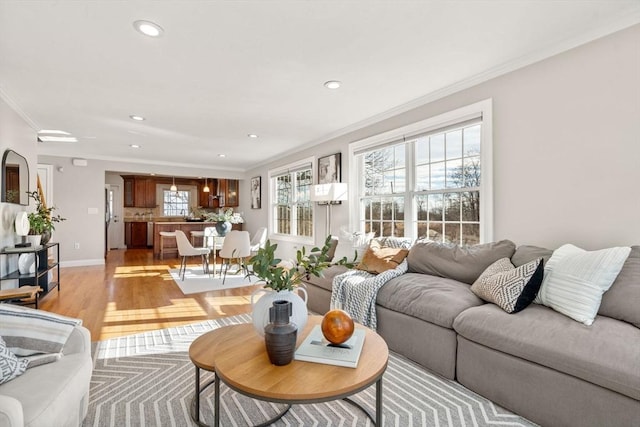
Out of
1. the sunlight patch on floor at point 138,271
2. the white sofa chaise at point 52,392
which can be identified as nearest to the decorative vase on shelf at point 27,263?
the sunlight patch on floor at point 138,271

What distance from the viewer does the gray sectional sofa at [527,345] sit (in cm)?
151

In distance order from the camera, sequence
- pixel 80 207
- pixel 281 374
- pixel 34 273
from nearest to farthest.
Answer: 1. pixel 281 374
2. pixel 34 273
3. pixel 80 207

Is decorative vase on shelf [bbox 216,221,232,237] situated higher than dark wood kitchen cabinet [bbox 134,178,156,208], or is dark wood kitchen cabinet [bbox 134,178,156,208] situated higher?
dark wood kitchen cabinet [bbox 134,178,156,208]

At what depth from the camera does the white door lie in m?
10.2

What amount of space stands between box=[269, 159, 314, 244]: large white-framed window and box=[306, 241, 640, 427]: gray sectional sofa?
11.5ft

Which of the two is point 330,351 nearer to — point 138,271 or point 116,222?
point 138,271

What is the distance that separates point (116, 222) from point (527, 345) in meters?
11.4

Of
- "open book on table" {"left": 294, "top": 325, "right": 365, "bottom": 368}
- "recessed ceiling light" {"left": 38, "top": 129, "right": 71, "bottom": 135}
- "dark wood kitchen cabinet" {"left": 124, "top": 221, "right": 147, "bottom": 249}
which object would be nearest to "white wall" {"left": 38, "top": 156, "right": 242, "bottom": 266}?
"recessed ceiling light" {"left": 38, "top": 129, "right": 71, "bottom": 135}

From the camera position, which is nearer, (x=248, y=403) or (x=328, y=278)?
(x=248, y=403)

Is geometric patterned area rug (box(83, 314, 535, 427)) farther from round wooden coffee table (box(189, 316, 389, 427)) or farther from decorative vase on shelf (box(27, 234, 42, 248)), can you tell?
decorative vase on shelf (box(27, 234, 42, 248))

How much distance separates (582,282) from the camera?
190cm

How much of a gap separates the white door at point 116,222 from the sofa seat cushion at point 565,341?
10.9 m

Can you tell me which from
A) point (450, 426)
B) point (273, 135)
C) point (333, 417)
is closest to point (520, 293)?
point (450, 426)

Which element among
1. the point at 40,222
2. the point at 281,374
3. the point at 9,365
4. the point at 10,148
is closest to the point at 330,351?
Result: the point at 281,374
